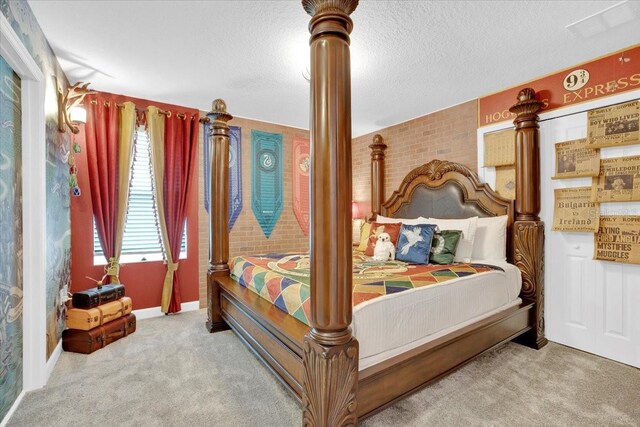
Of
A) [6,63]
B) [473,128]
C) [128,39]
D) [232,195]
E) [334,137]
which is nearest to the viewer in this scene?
[334,137]

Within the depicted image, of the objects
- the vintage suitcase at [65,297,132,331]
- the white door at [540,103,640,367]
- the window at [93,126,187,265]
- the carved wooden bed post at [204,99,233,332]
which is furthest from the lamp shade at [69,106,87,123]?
the white door at [540,103,640,367]

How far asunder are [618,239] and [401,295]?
202 cm

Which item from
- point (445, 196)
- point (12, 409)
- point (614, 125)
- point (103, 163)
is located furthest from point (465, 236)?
point (103, 163)

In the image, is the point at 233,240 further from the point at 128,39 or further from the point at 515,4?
the point at 515,4

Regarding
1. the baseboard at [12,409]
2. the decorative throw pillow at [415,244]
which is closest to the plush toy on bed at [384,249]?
the decorative throw pillow at [415,244]

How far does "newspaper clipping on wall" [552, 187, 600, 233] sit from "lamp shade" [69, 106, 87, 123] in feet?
14.6

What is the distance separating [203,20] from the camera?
6.75 ft

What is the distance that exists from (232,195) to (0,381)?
108 inches

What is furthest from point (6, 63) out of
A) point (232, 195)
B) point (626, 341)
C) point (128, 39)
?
point (626, 341)

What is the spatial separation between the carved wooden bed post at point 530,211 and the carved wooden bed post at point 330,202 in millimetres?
2222

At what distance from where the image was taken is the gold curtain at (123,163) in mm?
3250

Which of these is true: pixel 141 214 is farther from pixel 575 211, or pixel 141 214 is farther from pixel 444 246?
pixel 575 211

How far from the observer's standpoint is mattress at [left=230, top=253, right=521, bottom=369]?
5.45 feet

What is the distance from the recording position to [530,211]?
276 centimetres
